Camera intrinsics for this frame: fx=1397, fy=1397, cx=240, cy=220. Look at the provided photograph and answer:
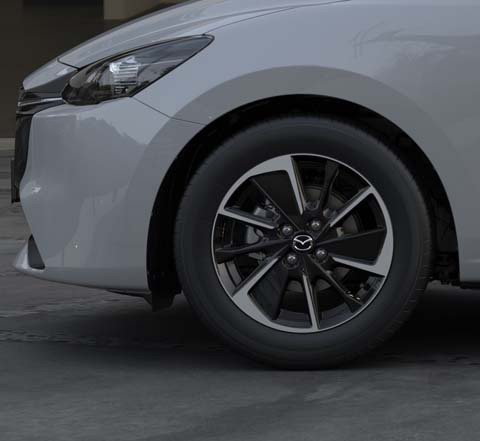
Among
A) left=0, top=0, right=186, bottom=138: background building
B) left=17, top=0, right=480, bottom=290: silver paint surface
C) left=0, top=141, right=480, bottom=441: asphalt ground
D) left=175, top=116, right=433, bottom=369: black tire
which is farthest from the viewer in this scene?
left=0, top=0, right=186, bottom=138: background building

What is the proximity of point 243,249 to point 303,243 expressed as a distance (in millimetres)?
207

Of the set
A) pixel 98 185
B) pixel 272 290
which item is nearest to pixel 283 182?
pixel 272 290

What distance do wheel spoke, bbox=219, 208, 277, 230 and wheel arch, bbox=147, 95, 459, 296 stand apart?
0.60ft

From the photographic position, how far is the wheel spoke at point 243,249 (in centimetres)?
470

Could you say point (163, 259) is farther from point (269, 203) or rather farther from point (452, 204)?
point (452, 204)

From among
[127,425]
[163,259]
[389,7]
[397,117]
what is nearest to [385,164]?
[397,117]

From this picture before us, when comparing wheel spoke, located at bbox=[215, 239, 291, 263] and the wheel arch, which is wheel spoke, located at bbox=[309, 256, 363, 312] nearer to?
wheel spoke, located at bbox=[215, 239, 291, 263]

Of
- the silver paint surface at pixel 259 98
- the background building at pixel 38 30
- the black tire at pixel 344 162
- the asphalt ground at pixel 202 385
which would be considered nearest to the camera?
the asphalt ground at pixel 202 385

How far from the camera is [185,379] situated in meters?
4.72

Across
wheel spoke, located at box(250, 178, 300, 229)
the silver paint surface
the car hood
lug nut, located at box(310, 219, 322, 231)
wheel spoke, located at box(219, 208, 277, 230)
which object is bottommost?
lug nut, located at box(310, 219, 322, 231)

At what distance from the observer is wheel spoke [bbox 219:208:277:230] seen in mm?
4719

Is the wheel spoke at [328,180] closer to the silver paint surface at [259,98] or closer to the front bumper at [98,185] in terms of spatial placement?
the silver paint surface at [259,98]

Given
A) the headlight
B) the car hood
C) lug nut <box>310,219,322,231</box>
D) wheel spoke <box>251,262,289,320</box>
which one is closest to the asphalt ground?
wheel spoke <box>251,262,289,320</box>

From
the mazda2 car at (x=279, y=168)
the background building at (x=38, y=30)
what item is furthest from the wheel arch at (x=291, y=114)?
the background building at (x=38, y=30)
